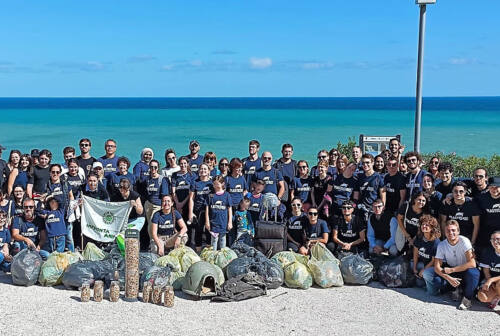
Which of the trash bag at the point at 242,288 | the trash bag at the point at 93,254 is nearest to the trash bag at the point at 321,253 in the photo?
the trash bag at the point at 242,288

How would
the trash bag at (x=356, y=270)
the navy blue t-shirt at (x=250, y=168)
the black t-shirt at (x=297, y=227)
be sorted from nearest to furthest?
1. the trash bag at (x=356, y=270)
2. the black t-shirt at (x=297, y=227)
3. the navy blue t-shirt at (x=250, y=168)

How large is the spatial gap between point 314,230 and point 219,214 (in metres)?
1.47

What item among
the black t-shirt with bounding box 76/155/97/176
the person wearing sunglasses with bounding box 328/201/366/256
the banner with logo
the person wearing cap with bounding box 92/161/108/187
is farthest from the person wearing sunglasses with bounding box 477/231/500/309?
the black t-shirt with bounding box 76/155/97/176

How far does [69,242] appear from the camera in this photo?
8859mm

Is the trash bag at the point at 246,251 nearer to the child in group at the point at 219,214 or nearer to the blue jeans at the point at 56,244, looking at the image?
the child in group at the point at 219,214

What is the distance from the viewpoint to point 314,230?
8.60 m

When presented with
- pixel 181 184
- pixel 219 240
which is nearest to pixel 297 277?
pixel 219 240

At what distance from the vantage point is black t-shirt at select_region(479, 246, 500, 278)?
23.0ft

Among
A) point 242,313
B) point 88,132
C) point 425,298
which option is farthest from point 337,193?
point 88,132

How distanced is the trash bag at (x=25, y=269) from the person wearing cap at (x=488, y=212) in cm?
593

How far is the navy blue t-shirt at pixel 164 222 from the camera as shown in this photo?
8.61 m

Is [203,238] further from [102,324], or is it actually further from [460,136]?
[460,136]

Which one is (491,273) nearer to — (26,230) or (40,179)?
(26,230)

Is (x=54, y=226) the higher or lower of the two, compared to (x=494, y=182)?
lower
